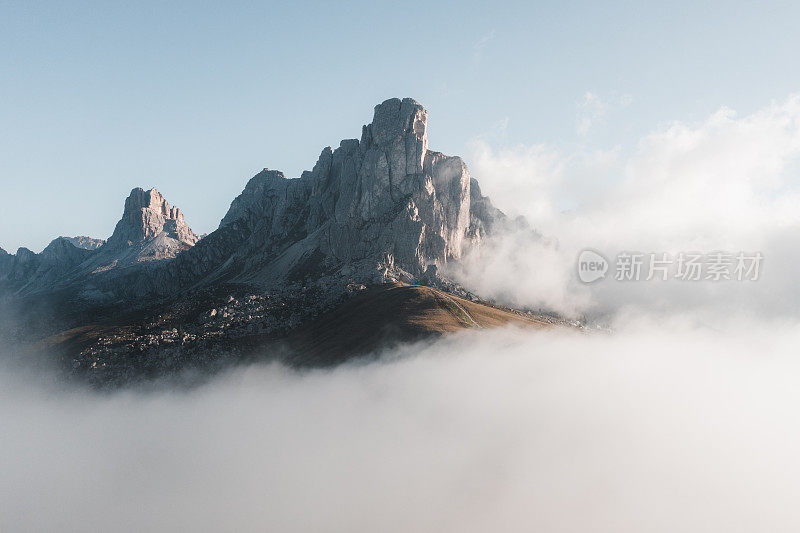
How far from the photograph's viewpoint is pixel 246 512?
160m

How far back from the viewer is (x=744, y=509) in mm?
137125

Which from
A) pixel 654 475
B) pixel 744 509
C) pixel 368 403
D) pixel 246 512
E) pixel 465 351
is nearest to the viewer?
pixel 744 509

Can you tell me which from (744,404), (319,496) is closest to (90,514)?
(319,496)

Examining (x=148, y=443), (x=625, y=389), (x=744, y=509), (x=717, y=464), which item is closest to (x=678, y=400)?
(x=625, y=389)

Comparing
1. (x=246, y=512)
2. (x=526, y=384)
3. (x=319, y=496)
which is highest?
(x=526, y=384)

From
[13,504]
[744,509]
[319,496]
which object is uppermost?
[744,509]

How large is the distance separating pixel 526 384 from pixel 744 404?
99.2 m

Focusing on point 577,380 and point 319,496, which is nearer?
point 319,496

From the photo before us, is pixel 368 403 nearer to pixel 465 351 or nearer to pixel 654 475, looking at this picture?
pixel 465 351

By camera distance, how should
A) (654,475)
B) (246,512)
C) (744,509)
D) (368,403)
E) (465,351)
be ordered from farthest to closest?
1. (465,351)
2. (368,403)
3. (246,512)
4. (654,475)
5. (744,509)

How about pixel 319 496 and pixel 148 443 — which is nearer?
pixel 319 496

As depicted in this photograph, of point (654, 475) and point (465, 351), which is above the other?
point (465, 351)

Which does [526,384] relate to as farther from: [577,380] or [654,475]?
[654,475]

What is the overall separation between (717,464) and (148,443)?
729 feet
